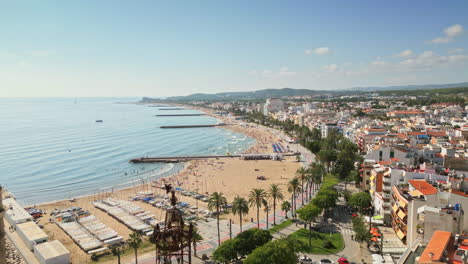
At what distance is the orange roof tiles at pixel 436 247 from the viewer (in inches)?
946

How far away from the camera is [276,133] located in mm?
157750

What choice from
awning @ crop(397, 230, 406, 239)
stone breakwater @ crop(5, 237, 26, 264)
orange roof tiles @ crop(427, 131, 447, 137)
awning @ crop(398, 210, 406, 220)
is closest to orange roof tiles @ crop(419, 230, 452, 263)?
awning @ crop(398, 210, 406, 220)

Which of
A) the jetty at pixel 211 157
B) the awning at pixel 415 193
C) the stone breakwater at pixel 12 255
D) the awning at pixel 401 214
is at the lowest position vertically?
the jetty at pixel 211 157

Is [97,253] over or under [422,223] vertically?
under

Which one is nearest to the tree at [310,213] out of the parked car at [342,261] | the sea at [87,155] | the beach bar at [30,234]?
the parked car at [342,261]

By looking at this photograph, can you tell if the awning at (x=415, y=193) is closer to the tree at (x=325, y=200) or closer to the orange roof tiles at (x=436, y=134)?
the tree at (x=325, y=200)

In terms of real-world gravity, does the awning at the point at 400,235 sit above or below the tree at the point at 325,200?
below

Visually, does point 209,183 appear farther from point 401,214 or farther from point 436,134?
point 436,134

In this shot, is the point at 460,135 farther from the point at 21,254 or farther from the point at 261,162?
the point at 21,254

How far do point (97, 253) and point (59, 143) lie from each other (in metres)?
99.4

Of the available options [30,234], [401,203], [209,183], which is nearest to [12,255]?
[30,234]

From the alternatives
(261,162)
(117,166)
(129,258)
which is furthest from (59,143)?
(129,258)

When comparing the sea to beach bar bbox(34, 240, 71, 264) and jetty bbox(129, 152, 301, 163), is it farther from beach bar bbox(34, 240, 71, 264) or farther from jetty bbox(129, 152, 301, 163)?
beach bar bbox(34, 240, 71, 264)

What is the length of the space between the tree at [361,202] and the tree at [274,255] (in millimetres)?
22122
